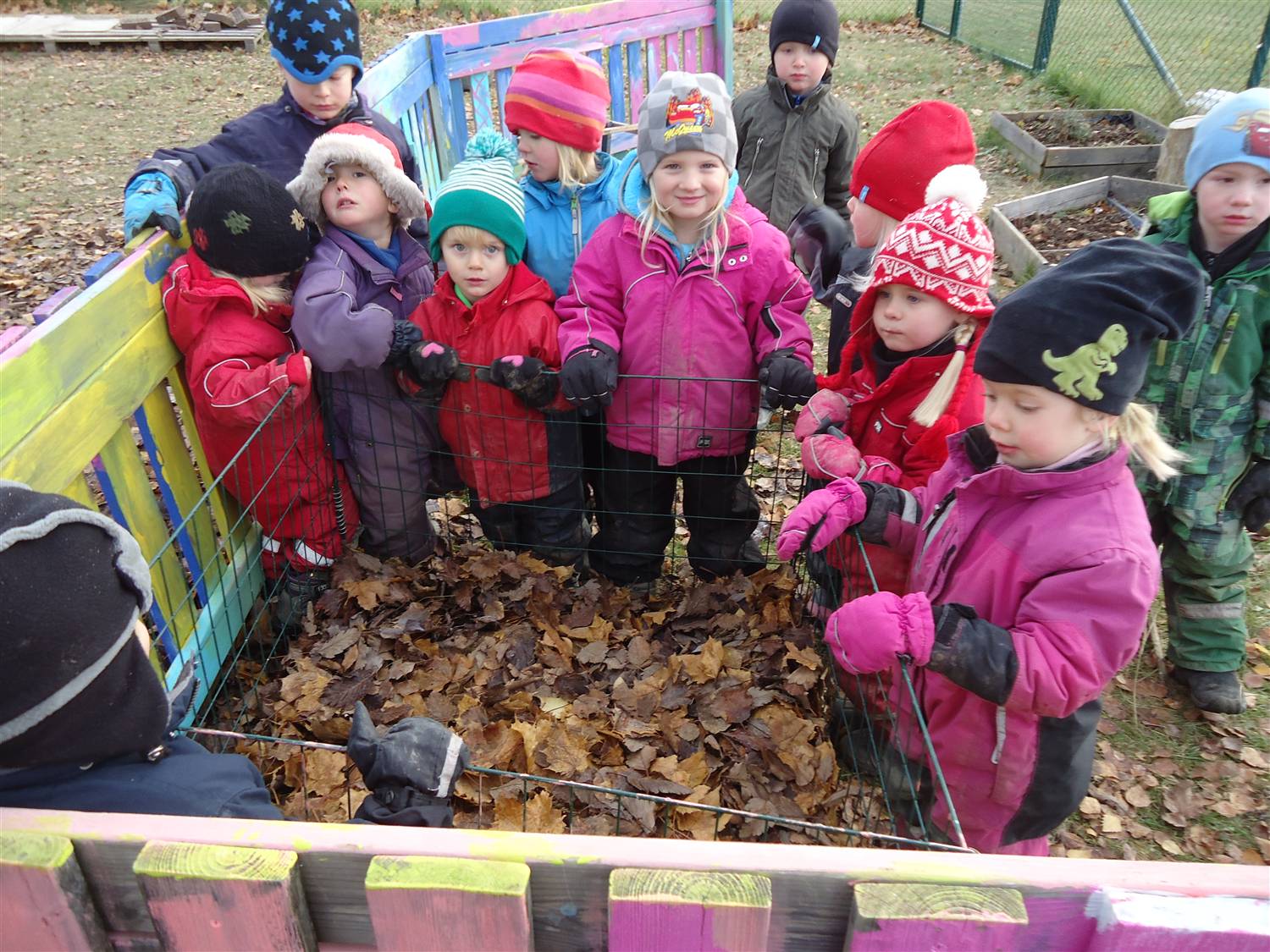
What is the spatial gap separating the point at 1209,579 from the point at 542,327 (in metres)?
2.81

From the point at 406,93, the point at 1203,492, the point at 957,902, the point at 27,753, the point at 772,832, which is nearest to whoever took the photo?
the point at 957,902

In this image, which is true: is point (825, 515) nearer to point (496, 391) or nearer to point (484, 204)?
point (496, 391)

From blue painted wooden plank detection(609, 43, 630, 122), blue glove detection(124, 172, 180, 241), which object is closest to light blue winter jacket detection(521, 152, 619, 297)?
blue glove detection(124, 172, 180, 241)

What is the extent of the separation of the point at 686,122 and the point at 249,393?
73.0 inches

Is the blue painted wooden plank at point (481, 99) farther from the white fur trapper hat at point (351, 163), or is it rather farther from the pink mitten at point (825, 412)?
the pink mitten at point (825, 412)

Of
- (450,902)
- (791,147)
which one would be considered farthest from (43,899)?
(791,147)

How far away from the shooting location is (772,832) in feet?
9.53

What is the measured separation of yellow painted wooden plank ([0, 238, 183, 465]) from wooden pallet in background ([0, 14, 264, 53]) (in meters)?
13.4

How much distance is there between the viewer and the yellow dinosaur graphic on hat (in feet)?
6.21

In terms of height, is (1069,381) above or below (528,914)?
above

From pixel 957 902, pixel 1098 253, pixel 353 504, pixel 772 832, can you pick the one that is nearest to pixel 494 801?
pixel 772 832

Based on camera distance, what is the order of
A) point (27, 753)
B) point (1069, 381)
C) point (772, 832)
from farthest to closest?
1. point (772, 832)
2. point (1069, 381)
3. point (27, 753)

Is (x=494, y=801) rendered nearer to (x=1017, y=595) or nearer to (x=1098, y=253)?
(x=1017, y=595)

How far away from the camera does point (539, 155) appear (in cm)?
363
